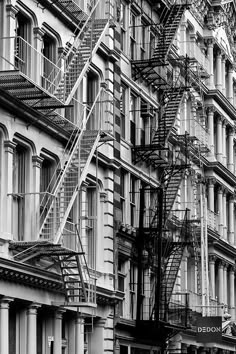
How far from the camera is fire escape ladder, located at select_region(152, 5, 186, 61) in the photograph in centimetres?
4578

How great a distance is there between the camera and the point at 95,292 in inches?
1355

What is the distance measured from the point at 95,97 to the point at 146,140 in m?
7.50

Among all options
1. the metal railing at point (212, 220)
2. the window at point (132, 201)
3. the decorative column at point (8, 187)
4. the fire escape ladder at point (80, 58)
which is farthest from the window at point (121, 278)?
the metal railing at point (212, 220)

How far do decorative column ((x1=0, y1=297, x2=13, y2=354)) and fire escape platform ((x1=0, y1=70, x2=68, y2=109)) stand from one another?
5404mm

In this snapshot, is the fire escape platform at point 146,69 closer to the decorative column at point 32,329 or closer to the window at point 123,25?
the window at point 123,25

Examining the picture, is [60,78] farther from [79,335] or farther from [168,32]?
[168,32]

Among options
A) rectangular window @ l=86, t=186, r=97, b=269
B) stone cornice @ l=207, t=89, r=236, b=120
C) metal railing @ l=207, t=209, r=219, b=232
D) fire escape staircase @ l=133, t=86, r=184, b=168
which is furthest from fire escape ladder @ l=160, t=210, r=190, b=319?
stone cornice @ l=207, t=89, r=236, b=120

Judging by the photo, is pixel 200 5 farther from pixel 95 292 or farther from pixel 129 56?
pixel 95 292

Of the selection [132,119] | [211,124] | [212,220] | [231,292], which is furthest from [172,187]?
[231,292]

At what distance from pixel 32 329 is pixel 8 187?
3.88m

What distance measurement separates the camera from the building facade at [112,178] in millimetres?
30844

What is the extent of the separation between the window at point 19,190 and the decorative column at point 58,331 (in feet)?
10.5

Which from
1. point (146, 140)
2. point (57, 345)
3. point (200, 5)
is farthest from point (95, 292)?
point (200, 5)

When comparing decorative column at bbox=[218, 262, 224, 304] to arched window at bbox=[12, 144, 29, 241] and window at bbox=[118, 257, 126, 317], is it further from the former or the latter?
arched window at bbox=[12, 144, 29, 241]
